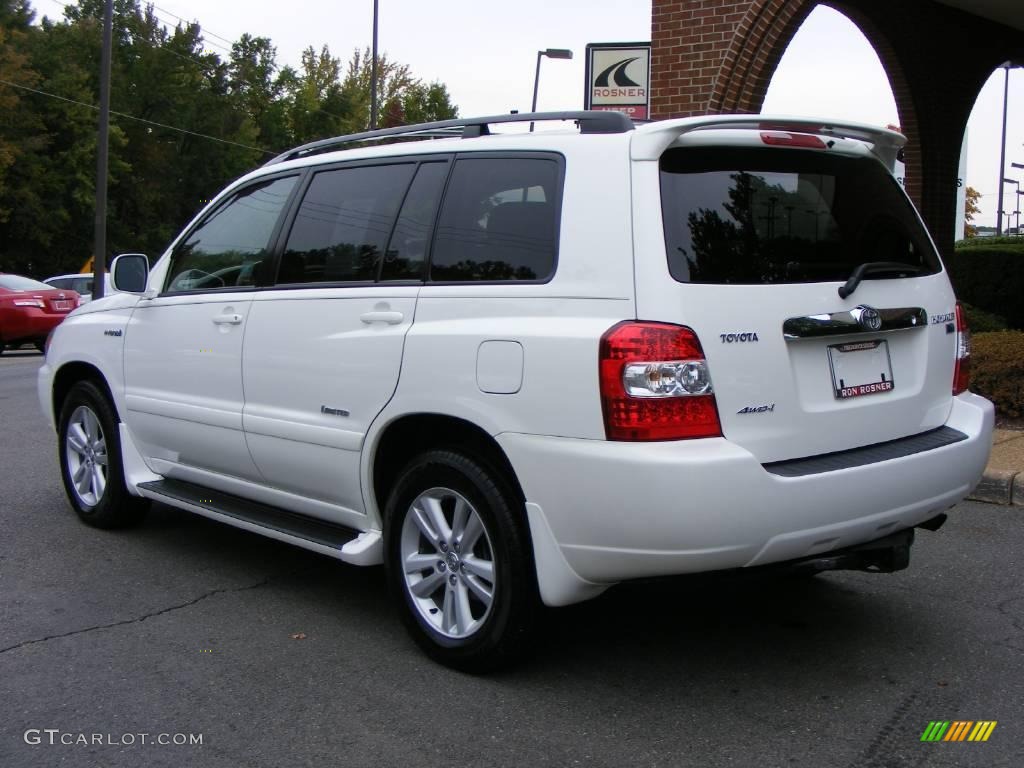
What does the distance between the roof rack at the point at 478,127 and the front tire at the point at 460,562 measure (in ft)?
4.05

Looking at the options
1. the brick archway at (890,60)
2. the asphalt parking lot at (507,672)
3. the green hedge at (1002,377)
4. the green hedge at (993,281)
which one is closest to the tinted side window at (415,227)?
the asphalt parking lot at (507,672)

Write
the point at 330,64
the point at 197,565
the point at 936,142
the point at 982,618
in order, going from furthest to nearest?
the point at 330,64 < the point at 936,142 < the point at 197,565 < the point at 982,618

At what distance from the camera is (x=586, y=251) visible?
3568 mm

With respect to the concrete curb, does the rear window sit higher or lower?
higher

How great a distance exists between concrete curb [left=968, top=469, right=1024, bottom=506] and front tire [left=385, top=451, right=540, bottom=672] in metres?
3.84

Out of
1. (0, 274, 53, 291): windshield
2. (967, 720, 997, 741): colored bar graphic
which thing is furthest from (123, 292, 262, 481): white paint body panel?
(0, 274, 53, 291): windshield

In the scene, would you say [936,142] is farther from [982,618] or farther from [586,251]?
[586,251]

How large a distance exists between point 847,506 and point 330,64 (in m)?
74.6

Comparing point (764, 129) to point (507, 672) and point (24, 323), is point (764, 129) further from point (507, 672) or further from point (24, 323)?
point (24, 323)

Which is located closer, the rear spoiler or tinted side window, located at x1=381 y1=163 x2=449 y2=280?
the rear spoiler

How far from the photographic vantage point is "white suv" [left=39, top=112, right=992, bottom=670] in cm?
339

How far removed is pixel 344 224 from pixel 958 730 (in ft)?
9.67

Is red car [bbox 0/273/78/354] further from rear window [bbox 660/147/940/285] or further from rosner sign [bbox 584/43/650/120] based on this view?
rear window [bbox 660/147/940/285]

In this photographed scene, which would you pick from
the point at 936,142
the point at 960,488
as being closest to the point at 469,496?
the point at 960,488
